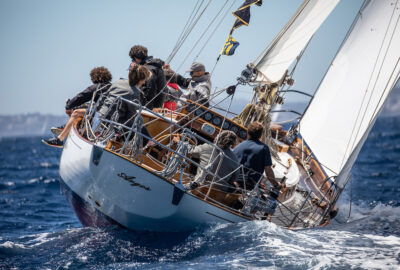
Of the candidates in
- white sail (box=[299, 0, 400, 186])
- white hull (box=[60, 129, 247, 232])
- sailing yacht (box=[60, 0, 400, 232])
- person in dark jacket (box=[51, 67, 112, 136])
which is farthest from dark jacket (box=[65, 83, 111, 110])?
white sail (box=[299, 0, 400, 186])

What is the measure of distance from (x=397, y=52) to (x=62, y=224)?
6.67m

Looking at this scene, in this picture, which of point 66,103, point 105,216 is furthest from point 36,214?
point 105,216

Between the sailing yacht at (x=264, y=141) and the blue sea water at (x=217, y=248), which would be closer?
the blue sea water at (x=217, y=248)

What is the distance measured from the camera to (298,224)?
6.95m

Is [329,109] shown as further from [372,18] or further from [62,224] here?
[62,224]

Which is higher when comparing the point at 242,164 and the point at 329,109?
the point at 329,109

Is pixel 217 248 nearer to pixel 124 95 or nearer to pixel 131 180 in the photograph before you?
pixel 131 180

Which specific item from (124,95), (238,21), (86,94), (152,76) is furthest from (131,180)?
(238,21)

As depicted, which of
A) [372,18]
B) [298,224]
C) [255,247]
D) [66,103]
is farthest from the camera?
[372,18]

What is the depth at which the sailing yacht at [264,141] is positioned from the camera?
577 centimetres

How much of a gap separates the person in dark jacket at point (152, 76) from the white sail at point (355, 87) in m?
2.94

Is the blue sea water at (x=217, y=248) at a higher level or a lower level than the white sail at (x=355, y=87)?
lower

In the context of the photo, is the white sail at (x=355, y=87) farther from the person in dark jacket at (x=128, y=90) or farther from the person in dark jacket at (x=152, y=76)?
the person in dark jacket at (x=128, y=90)

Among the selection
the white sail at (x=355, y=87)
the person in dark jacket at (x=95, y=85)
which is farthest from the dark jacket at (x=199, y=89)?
the white sail at (x=355, y=87)
